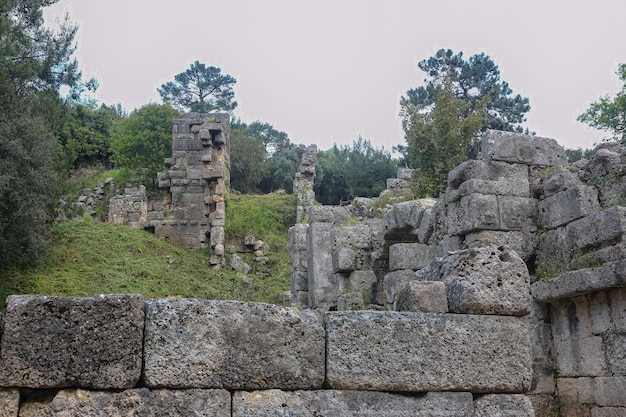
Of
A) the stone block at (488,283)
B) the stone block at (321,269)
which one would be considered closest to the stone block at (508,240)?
the stone block at (488,283)

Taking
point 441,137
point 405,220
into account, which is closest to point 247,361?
point 405,220

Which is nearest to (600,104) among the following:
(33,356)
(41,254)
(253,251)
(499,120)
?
(499,120)

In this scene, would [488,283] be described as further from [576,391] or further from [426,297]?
[576,391]

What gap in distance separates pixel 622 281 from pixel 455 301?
3.20 meters

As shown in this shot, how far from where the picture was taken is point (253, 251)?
24.2 metres

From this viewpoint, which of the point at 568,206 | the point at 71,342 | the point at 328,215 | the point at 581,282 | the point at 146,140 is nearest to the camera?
the point at 71,342

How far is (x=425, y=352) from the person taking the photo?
17.0 feet

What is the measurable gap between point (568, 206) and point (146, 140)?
23.1 m

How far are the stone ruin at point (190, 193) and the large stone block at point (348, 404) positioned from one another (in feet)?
62.2

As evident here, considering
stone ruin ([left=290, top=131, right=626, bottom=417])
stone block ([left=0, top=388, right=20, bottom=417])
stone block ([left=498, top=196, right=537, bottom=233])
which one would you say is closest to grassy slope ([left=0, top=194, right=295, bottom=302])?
stone ruin ([left=290, top=131, right=626, bottom=417])

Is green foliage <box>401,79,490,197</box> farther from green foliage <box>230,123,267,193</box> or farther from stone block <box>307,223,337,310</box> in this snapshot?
green foliage <box>230,123,267,193</box>

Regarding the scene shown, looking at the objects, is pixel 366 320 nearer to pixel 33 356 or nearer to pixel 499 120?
pixel 33 356

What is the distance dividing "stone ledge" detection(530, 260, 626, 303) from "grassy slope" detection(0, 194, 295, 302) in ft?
28.6

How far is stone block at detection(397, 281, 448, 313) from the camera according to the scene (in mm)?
5438
